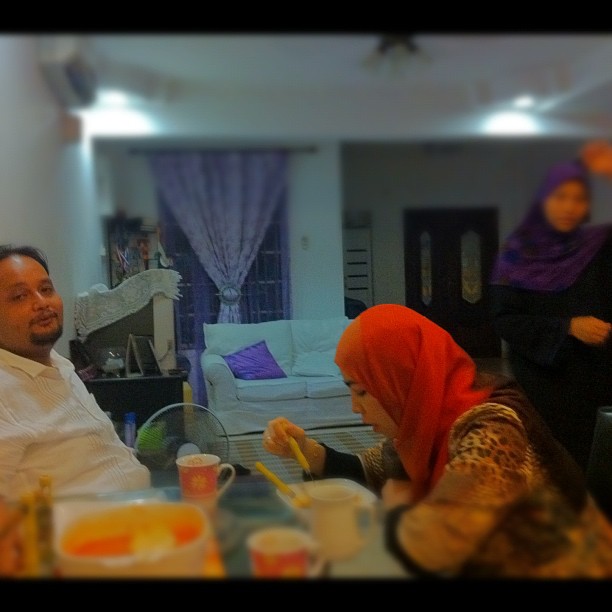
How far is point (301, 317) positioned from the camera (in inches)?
40.9

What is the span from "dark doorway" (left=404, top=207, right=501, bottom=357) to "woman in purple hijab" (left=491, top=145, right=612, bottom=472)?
0.02 meters

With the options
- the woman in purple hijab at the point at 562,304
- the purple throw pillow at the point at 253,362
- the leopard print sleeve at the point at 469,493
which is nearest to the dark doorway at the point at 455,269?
the woman in purple hijab at the point at 562,304

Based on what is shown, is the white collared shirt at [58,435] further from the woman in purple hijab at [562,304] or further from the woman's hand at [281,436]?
the woman in purple hijab at [562,304]

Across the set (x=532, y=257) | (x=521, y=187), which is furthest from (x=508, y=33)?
(x=532, y=257)

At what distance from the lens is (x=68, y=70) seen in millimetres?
701

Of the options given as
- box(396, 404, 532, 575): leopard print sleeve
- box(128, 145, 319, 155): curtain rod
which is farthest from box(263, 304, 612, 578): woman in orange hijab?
box(128, 145, 319, 155): curtain rod

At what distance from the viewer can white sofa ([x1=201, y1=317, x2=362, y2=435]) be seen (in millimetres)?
1058

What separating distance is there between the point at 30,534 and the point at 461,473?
1.59 feet

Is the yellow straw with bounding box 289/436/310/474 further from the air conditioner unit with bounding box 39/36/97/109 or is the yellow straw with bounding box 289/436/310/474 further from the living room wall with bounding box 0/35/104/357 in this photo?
the air conditioner unit with bounding box 39/36/97/109

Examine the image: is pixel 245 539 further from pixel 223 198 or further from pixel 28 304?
pixel 28 304

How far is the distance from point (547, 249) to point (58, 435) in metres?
0.81

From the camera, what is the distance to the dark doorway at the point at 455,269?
33.4 inches

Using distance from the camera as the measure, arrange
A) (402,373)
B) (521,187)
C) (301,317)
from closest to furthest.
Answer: (521,187)
(402,373)
(301,317)
